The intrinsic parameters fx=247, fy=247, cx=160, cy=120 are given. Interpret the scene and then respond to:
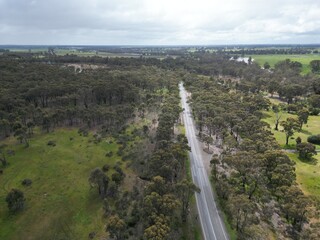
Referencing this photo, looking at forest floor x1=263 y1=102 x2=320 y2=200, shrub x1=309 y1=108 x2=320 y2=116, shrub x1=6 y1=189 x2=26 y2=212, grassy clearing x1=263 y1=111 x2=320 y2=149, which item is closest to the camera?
shrub x1=6 y1=189 x2=26 y2=212

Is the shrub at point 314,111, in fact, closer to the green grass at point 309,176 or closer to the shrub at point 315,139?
the shrub at point 315,139

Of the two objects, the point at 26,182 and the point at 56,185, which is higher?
the point at 26,182

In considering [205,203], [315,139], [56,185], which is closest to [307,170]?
[315,139]

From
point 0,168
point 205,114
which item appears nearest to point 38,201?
point 0,168

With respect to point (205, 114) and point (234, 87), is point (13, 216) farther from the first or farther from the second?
point (234, 87)

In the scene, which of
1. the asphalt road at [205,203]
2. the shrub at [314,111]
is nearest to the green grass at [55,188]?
the asphalt road at [205,203]

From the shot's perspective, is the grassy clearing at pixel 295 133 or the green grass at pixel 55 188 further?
the grassy clearing at pixel 295 133

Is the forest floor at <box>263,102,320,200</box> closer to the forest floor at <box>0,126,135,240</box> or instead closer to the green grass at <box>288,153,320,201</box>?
the green grass at <box>288,153,320,201</box>

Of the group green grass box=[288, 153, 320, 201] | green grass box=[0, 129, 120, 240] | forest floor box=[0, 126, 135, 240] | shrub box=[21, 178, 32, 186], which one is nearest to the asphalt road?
forest floor box=[0, 126, 135, 240]

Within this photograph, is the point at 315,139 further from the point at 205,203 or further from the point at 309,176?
the point at 205,203
